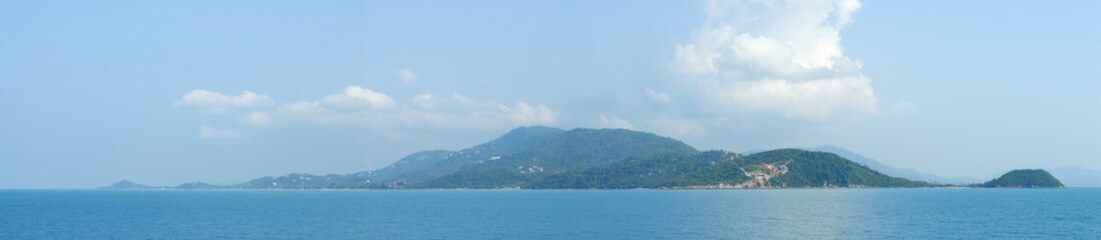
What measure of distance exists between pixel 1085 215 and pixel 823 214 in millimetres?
45385

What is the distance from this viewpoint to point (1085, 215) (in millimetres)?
128375

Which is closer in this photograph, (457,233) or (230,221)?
(457,233)

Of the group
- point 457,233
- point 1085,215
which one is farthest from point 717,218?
point 1085,215

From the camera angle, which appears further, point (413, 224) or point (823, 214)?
point (823, 214)

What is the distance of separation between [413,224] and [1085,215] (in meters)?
116

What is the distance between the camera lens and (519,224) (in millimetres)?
110312

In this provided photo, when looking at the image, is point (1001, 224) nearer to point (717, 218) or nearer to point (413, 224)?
point (717, 218)

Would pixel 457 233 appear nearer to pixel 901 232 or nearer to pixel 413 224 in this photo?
pixel 413 224

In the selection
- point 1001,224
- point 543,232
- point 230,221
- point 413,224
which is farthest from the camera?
point 230,221

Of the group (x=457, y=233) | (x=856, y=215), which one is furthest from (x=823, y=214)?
(x=457, y=233)

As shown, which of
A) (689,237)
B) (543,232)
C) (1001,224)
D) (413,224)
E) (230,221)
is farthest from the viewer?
Answer: (230,221)

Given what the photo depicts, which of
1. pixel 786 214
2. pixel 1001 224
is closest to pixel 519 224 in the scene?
pixel 786 214

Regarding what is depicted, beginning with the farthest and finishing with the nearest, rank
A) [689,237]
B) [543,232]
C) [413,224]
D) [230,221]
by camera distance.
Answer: [230,221]
[413,224]
[543,232]
[689,237]

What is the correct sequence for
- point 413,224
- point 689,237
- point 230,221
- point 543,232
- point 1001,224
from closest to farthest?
1. point 689,237
2. point 543,232
3. point 1001,224
4. point 413,224
5. point 230,221
